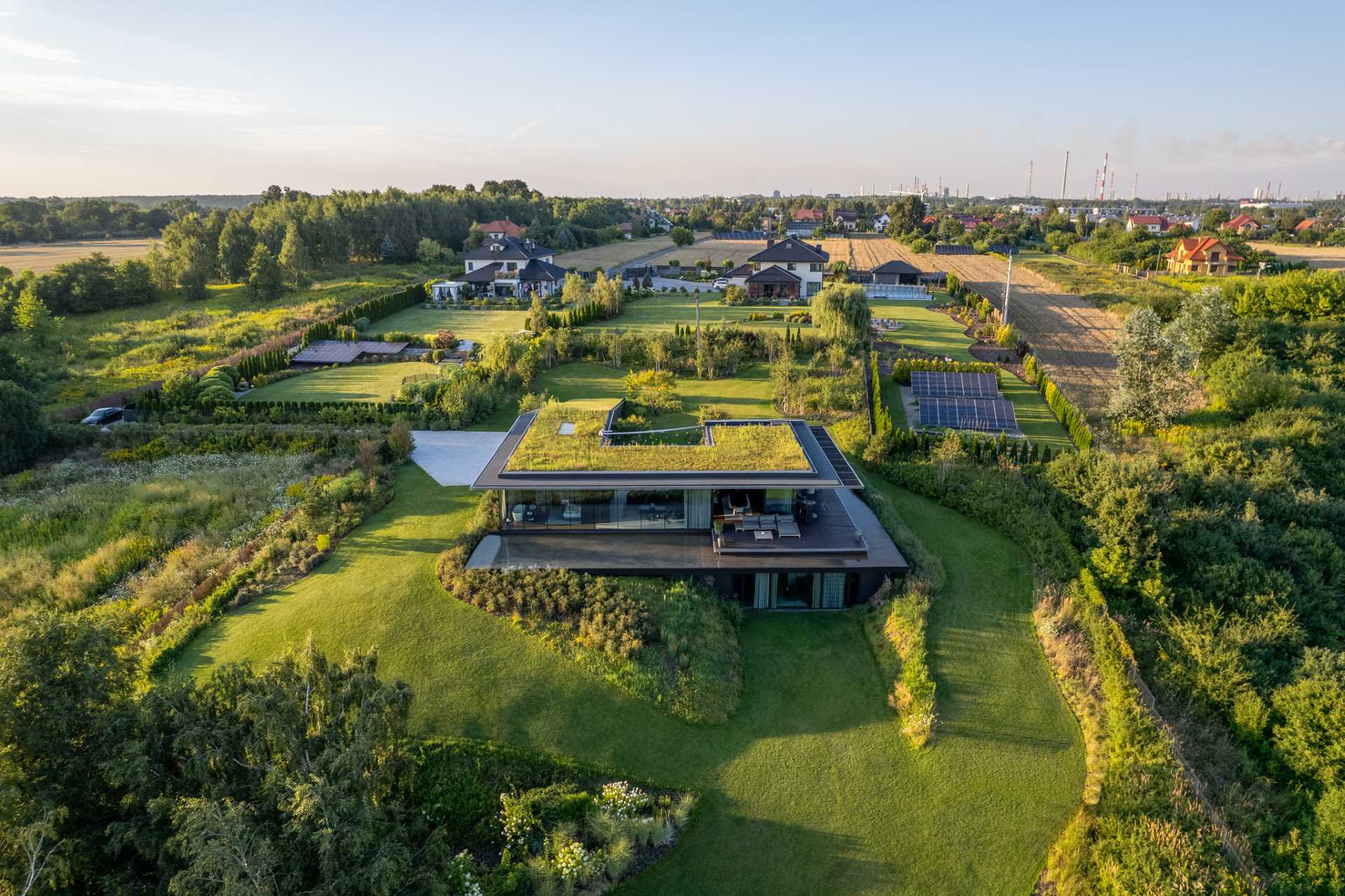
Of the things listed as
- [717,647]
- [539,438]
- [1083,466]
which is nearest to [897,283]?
[1083,466]

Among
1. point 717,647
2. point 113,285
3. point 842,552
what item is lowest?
point 717,647

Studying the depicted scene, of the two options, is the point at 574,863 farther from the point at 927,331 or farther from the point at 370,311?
the point at 370,311

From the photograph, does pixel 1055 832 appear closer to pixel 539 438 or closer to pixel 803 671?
pixel 803 671

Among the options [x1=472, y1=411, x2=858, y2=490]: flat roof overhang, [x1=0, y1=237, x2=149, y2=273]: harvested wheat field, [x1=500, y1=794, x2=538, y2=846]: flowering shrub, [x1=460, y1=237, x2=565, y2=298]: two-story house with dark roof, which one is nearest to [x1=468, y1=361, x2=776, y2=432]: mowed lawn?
[x1=472, y1=411, x2=858, y2=490]: flat roof overhang

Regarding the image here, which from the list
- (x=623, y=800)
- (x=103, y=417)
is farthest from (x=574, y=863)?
(x=103, y=417)

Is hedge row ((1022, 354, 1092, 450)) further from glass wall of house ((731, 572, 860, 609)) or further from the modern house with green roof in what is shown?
glass wall of house ((731, 572, 860, 609))
